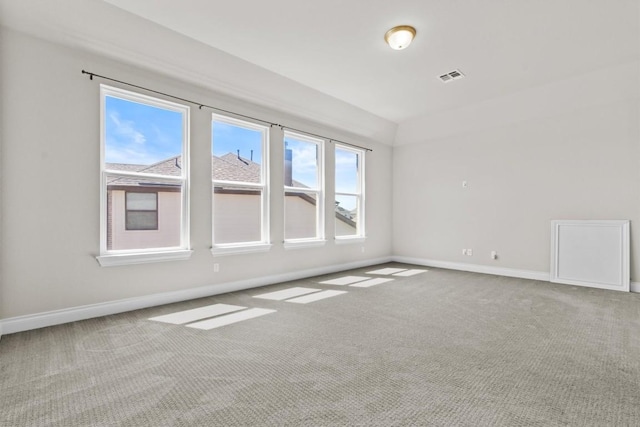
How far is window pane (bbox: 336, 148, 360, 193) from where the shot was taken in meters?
6.16

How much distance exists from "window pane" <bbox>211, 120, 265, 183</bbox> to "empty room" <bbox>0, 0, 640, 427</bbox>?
1.4 inches

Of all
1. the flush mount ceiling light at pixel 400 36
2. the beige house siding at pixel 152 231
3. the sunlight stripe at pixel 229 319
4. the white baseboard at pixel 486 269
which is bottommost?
the sunlight stripe at pixel 229 319

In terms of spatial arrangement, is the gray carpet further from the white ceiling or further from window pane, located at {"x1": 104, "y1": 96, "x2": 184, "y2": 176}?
the white ceiling

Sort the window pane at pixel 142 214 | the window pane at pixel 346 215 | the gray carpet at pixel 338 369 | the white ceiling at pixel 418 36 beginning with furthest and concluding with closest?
the window pane at pixel 346 215, the window pane at pixel 142 214, the white ceiling at pixel 418 36, the gray carpet at pixel 338 369

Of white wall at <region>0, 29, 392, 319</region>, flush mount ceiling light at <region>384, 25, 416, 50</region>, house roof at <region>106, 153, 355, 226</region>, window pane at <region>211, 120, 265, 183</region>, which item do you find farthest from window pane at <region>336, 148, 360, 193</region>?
white wall at <region>0, 29, 392, 319</region>

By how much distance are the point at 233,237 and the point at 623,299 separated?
205 inches

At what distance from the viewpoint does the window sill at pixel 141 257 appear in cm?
331

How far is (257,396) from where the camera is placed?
6.16ft

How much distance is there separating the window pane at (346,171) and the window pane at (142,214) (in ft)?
10.2

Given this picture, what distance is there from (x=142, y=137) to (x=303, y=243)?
2.80 m

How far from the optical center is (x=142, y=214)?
12.1ft

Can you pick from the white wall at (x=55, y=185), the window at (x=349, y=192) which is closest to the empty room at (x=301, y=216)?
the white wall at (x=55, y=185)

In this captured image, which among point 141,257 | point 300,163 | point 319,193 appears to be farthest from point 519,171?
point 141,257

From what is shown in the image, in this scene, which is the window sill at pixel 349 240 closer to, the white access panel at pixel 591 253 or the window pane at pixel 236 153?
the window pane at pixel 236 153
